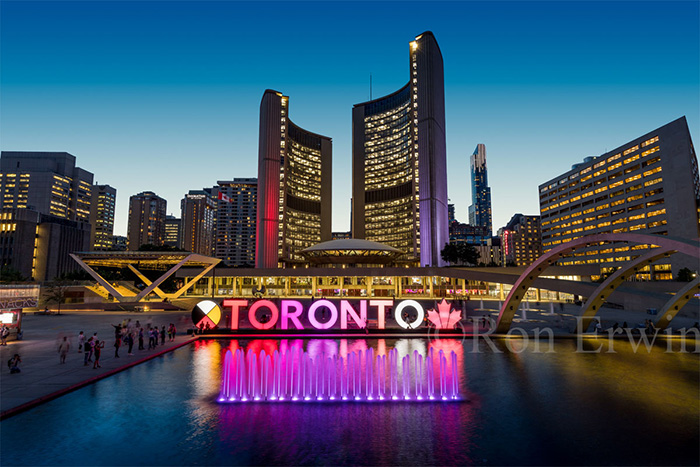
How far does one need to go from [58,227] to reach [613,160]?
188982 mm

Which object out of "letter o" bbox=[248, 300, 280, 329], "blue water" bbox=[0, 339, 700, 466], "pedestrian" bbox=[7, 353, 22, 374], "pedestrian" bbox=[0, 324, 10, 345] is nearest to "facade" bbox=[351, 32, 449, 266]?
"letter o" bbox=[248, 300, 280, 329]

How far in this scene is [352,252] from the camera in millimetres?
109188

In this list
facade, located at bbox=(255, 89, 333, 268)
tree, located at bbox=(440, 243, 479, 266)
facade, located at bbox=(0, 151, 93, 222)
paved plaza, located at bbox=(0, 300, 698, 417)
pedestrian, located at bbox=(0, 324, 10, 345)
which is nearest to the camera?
paved plaza, located at bbox=(0, 300, 698, 417)

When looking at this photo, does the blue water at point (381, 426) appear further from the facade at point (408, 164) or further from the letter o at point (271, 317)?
the facade at point (408, 164)

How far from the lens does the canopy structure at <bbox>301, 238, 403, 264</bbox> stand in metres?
108

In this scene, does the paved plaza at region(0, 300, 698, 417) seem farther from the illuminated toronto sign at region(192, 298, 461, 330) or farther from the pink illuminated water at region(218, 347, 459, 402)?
the pink illuminated water at region(218, 347, 459, 402)

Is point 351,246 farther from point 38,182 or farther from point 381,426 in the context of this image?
point 38,182

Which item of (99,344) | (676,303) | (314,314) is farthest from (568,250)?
(99,344)

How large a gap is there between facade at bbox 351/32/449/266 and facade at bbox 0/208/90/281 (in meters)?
113

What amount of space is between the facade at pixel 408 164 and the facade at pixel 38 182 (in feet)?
474

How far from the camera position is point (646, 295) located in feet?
140

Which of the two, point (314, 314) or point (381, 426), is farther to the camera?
point (314, 314)

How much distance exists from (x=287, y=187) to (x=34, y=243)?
85.5 meters

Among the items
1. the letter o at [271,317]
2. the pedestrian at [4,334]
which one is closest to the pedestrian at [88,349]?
the letter o at [271,317]
